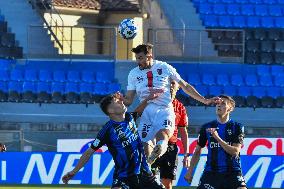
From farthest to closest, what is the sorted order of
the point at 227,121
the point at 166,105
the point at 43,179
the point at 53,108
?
1. the point at 53,108
2. the point at 43,179
3. the point at 166,105
4. the point at 227,121

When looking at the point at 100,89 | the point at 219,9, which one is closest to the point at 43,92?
the point at 100,89

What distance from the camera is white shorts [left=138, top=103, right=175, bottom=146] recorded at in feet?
34.1

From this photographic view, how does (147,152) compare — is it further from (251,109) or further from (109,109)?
(251,109)

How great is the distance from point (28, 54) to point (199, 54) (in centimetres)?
464

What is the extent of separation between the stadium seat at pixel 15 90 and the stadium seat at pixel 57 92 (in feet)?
2.76

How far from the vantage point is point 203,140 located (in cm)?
1003

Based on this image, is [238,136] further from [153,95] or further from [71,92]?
[71,92]

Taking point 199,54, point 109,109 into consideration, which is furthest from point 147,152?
point 199,54

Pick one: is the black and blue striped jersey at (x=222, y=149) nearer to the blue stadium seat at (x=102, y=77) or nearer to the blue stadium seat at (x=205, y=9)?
the blue stadium seat at (x=102, y=77)

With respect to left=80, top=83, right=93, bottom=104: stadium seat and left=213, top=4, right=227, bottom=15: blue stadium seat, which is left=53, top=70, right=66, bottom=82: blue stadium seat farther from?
left=213, top=4, right=227, bottom=15: blue stadium seat

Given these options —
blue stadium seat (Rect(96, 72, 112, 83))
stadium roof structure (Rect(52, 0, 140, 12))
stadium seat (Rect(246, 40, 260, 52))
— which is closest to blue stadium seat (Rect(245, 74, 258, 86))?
stadium seat (Rect(246, 40, 260, 52))

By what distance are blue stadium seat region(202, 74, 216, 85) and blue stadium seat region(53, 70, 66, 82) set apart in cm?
365

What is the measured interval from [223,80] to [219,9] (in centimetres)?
304

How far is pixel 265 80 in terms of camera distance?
23219mm
